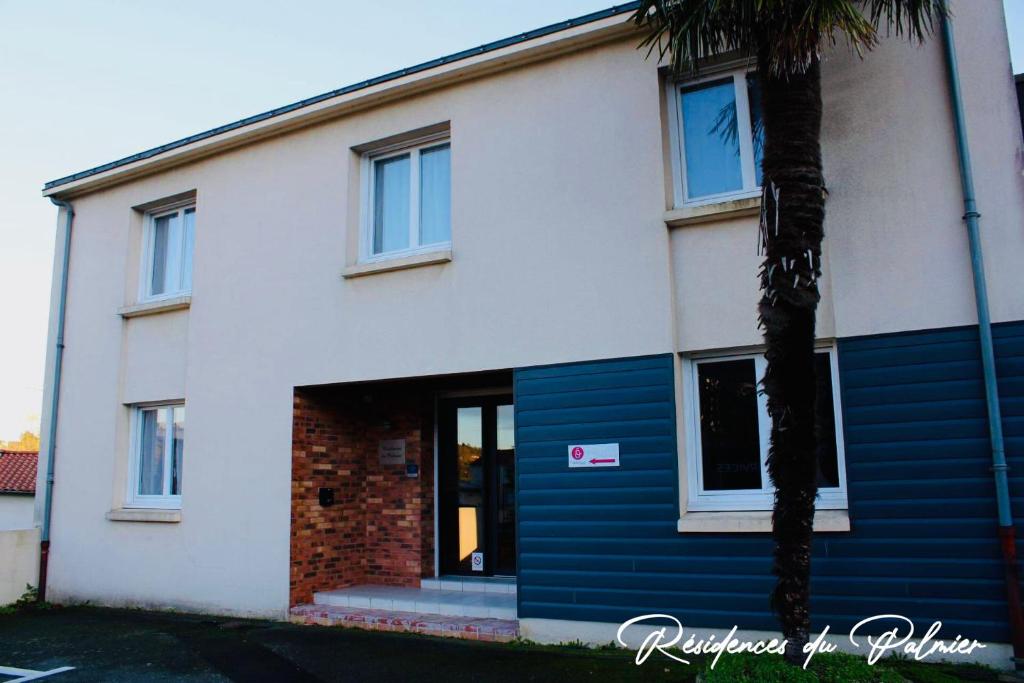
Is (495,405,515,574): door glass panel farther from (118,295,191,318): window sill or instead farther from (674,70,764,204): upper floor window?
(118,295,191,318): window sill

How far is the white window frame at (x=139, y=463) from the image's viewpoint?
10514 millimetres

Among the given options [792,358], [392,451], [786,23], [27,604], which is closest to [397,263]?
[392,451]

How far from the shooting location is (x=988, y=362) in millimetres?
6137

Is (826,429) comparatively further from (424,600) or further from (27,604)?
(27,604)

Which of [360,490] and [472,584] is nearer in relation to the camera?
[472,584]

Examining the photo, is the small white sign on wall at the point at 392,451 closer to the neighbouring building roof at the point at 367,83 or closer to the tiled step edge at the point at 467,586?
the tiled step edge at the point at 467,586

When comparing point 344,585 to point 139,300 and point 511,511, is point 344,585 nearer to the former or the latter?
point 511,511

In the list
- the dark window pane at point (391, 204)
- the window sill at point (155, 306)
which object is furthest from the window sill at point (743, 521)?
the window sill at point (155, 306)

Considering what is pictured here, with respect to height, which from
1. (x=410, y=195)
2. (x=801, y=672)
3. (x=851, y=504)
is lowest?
(x=801, y=672)

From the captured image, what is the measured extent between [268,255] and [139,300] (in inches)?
105

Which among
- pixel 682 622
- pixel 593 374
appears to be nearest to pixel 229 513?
pixel 593 374

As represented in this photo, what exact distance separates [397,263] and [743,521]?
4.41 metres

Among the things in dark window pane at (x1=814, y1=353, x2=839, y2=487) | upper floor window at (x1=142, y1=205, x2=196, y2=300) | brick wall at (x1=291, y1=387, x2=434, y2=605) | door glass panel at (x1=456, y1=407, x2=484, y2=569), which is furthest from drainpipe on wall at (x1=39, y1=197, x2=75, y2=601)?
dark window pane at (x1=814, y1=353, x2=839, y2=487)

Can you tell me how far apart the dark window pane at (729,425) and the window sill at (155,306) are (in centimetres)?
673
